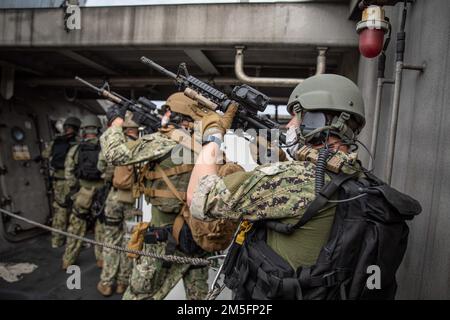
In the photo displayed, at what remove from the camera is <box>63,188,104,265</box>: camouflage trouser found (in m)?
4.07

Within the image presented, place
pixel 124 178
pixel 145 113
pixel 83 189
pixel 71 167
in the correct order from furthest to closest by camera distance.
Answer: pixel 71 167 < pixel 83 189 < pixel 124 178 < pixel 145 113

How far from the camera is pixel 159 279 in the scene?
2463 mm

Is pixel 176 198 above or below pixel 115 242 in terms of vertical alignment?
above

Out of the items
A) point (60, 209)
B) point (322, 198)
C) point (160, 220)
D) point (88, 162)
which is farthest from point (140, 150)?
point (60, 209)

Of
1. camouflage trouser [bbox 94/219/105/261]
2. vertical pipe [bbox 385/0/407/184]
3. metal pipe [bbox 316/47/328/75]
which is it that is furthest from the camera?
camouflage trouser [bbox 94/219/105/261]

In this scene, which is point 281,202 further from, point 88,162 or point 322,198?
point 88,162

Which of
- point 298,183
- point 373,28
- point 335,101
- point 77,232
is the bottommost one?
point 77,232

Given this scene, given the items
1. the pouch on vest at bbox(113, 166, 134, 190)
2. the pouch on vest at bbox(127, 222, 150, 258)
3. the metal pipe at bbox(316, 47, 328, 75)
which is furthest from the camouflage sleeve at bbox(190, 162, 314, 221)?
the pouch on vest at bbox(113, 166, 134, 190)

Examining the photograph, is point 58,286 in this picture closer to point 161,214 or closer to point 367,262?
point 161,214

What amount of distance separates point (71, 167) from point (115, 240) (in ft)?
5.18

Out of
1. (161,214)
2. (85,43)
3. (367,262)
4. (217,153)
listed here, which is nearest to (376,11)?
(217,153)

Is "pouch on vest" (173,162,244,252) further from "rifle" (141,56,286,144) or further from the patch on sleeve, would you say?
the patch on sleeve

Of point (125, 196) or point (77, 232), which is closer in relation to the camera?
point (125, 196)

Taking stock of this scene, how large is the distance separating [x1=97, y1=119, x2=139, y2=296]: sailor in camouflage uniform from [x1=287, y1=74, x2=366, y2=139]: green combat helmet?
252 cm
